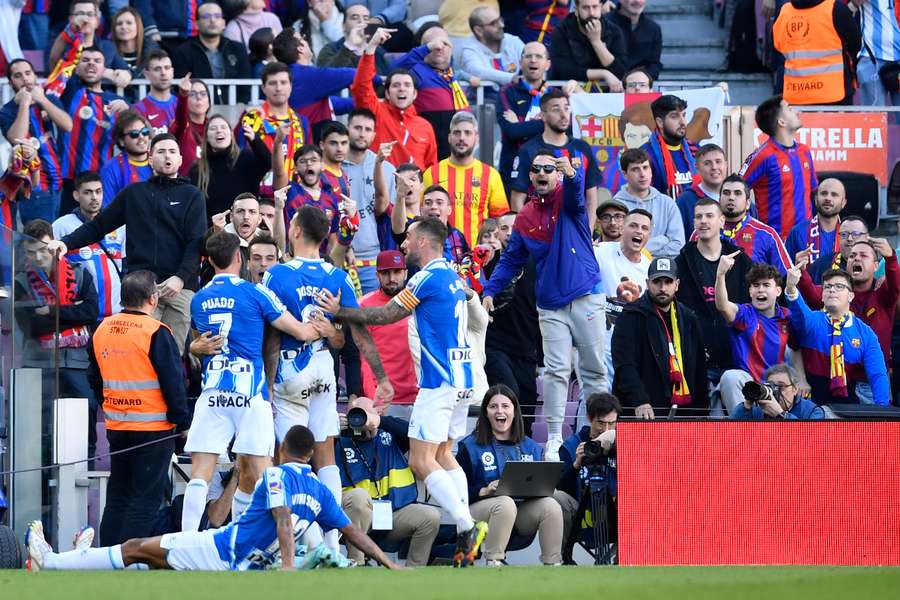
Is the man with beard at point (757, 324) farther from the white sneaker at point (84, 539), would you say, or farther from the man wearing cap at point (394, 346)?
the white sneaker at point (84, 539)

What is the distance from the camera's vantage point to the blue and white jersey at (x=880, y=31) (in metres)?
16.9

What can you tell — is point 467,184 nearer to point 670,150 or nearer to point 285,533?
point 670,150

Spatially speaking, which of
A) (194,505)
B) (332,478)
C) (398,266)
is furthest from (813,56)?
(194,505)

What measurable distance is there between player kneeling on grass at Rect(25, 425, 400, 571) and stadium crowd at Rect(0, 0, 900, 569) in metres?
0.02

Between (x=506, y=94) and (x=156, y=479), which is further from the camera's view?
(x=506, y=94)

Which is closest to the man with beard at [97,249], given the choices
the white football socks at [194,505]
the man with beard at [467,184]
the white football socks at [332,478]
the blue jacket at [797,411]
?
the man with beard at [467,184]

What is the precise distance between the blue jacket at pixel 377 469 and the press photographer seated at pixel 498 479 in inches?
16.4

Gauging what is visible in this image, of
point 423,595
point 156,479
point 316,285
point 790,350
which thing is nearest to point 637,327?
point 790,350

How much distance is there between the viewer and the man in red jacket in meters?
14.8

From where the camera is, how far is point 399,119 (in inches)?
588

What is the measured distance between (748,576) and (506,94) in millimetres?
7937

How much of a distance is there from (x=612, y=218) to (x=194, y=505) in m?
4.85

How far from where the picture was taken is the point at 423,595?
768 cm

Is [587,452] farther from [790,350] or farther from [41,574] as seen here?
[41,574]
